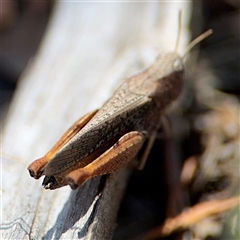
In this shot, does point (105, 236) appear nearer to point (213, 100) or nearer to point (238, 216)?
point (238, 216)

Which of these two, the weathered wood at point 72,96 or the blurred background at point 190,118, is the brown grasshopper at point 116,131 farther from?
the blurred background at point 190,118

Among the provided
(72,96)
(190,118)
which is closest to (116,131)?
(72,96)

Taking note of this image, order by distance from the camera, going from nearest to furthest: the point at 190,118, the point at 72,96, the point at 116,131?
the point at 116,131
the point at 72,96
the point at 190,118

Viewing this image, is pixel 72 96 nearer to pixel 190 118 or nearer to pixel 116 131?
pixel 116 131

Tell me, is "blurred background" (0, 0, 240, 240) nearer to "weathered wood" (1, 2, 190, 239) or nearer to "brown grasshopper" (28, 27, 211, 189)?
"brown grasshopper" (28, 27, 211, 189)

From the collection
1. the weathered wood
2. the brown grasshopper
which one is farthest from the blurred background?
the weathered wood

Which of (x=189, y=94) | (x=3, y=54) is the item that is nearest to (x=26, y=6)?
(x=3, y=54)

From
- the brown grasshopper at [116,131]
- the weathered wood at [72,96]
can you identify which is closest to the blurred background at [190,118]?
the brown grasshopper at [116,131]
